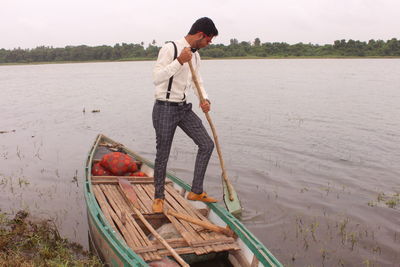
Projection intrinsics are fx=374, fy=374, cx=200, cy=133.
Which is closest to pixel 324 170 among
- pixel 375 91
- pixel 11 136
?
pixel 11 136

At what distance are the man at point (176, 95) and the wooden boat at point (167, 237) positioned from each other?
1.69ft

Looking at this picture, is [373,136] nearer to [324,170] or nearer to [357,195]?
[324,170]

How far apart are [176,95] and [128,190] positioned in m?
2.35

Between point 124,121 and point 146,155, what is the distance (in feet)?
21.6

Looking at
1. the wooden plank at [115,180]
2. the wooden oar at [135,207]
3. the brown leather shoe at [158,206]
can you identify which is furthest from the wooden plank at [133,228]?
the brown leather shoe at [158,206]

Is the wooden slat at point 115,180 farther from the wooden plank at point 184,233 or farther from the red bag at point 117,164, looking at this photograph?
the wooden plank at point 184,233

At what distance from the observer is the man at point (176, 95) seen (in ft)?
16.0

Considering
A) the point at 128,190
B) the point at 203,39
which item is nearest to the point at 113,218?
the point at 128,190

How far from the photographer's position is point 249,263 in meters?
4.62

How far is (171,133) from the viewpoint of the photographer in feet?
17.5

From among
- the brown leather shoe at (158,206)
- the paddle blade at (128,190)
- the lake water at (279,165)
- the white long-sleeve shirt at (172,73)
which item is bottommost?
the lake water at (279,165)

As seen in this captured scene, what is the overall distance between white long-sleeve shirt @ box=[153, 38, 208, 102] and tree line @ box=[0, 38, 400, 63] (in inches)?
3598

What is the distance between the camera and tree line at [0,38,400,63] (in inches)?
3514

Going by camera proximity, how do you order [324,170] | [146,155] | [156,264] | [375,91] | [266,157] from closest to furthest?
[156,264]
[324,170]
[266,157]
[146,155]
[375,91]
